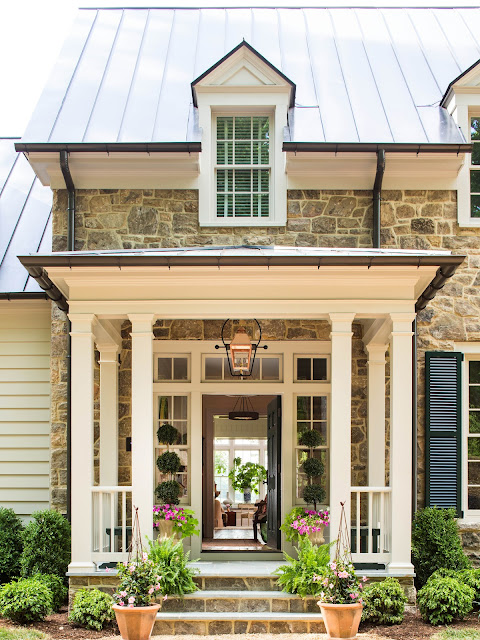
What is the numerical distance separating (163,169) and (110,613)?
5.35 metres

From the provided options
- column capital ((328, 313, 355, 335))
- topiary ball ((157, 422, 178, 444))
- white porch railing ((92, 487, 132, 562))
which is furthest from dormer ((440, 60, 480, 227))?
white porch railing ((92, 487, 132, 562))

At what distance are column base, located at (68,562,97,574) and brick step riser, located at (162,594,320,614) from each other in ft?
2.73

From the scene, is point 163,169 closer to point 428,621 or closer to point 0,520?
point 0,520

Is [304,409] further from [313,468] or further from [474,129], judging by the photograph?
[474,129]

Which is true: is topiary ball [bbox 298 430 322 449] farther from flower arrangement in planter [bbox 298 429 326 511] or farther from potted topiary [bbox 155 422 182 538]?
potted topiary [bbox 155 422 182 538]

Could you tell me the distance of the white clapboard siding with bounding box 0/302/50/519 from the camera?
1082cm

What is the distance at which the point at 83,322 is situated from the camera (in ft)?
27.7

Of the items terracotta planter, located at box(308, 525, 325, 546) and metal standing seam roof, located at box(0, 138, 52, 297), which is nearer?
terracotta planter, located at box(308, 525, 325, 546)

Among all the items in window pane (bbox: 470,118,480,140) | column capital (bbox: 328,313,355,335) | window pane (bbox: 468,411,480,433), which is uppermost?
window pane (bbox: 470,118,480,140)

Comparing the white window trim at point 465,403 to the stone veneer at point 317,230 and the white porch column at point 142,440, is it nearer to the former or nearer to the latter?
the stone veneer at point 317,230

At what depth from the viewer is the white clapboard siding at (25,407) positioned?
10820 millimetres

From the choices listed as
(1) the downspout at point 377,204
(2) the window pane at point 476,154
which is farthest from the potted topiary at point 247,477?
(2) the window pane at point 476,154

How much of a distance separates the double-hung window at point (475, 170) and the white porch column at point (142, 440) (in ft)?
15.8

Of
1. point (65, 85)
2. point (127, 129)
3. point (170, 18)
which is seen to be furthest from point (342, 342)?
point (170, 18)
